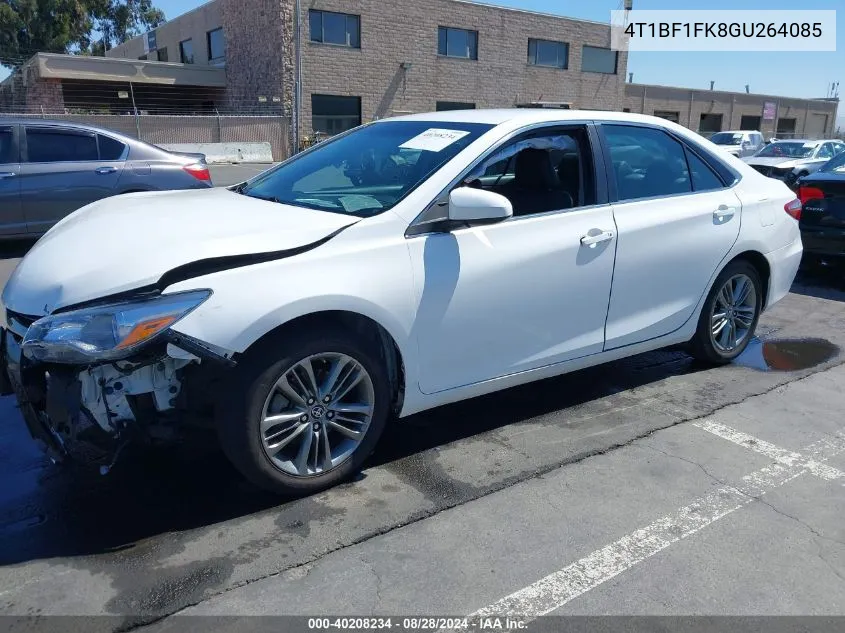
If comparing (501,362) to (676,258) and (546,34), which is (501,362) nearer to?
(676,258)

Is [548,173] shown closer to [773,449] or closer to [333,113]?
[773,449]

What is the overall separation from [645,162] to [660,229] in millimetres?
463

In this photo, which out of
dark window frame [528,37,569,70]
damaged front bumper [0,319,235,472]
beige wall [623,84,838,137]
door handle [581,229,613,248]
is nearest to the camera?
damaged front bumper [0,319,235,472]

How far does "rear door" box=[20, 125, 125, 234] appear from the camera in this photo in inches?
316

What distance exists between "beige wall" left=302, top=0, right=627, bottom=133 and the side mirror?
1146 inches

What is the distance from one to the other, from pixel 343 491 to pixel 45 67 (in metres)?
31.9

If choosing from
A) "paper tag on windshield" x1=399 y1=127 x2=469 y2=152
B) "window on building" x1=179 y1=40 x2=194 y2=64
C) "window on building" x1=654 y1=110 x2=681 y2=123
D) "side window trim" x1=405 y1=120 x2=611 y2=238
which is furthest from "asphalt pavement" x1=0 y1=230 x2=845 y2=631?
"window on building" x1=654 y1=110 x2=681 y2=123

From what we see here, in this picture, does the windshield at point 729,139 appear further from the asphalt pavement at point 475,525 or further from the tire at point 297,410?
the tire at point 297,410

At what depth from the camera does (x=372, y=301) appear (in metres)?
3.11

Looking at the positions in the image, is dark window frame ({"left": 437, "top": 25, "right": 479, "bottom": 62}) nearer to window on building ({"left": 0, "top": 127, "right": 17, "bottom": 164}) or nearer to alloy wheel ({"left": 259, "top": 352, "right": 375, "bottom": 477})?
window on building ({"left": 0, "top": 127, "right": 17, "bottom": 164})

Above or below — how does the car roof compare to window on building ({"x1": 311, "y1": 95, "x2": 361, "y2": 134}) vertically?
below

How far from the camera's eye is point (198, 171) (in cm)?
881

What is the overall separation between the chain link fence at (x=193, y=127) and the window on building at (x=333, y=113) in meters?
2.98

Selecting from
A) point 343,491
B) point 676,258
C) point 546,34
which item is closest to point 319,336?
point 343,491
